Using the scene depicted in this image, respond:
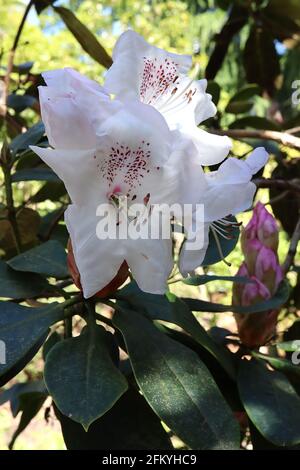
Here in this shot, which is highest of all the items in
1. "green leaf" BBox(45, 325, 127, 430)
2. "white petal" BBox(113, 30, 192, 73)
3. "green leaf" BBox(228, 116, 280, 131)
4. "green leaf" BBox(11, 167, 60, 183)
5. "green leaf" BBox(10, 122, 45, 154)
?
"white petal" BBox(113, 30, 192, 73)

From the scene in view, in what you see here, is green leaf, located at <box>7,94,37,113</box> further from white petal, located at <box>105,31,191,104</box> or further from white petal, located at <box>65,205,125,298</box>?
white petal, located at <box>65,205,125,298</box>

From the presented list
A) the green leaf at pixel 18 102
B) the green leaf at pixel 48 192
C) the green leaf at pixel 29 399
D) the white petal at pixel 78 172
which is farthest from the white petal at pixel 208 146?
the green leaf at pixel 18 102

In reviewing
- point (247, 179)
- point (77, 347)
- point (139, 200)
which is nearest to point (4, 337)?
point (77, 347)

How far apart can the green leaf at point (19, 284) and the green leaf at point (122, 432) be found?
0.16 m

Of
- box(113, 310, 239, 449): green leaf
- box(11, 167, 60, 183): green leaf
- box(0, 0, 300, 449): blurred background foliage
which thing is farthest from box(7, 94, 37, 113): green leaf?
box(113, 310, 239, 449): green leaf

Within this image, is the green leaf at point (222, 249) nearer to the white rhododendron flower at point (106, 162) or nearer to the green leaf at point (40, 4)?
the white rhododendron flower at point (106, 162)

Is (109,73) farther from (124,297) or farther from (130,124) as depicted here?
(124,297)

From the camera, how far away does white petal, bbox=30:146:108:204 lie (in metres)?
0.52

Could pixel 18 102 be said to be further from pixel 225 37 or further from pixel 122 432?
pixel 122 432

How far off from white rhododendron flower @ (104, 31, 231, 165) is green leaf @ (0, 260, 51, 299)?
0.89 ft

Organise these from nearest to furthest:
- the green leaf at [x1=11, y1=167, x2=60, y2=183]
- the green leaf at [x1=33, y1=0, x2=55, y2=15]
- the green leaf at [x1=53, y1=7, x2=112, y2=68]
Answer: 1. the green leaf at [x1=11, y1=167, x2=60, y2=183]
2. the green leaf at [x1=53, y1=7, x2=112, y2=68]
3. the green leaf at [x1=33, y1=0, x2=55, y2=15]

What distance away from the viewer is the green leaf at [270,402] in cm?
63
